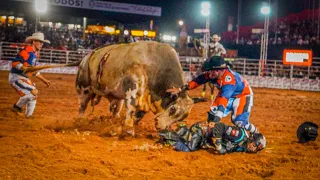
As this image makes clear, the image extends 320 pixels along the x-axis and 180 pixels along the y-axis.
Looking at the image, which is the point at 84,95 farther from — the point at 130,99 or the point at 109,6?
the point at 109,6

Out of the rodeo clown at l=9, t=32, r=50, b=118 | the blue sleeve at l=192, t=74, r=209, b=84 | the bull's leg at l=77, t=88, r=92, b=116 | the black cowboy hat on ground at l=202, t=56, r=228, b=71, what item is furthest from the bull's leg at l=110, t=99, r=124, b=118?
the black cowboy hat on ground at l=202, t=56, r=228, b=71

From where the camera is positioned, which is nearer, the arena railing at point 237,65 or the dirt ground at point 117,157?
the dirt ground at point 117,157

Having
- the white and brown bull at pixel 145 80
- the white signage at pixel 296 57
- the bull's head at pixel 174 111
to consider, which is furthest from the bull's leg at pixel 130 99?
the white signage at pixel 296 57

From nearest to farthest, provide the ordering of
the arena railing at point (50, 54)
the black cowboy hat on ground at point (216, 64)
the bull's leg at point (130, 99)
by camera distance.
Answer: the black cowboy hat on ground at point (216, 64) < the bull's leg at point (130, 99) < the arena railing at point (50, 54)

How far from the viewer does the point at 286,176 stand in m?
4.40

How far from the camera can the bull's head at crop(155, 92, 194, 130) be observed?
6.16 meters

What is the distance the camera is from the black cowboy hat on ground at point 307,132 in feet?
20.7

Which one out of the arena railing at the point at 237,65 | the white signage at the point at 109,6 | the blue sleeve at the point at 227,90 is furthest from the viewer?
the white signage at the point at 109,6

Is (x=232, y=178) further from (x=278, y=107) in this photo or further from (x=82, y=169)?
(x=278, y=107)

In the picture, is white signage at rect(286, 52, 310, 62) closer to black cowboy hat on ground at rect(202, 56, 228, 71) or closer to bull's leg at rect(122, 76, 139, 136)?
bull's leg at rect(122, 76, 139, 136)

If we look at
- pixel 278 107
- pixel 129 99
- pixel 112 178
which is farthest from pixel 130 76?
Result: pixel 278 107

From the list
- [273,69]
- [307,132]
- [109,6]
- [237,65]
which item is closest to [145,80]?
[307,132]

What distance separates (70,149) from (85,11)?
2587 cm

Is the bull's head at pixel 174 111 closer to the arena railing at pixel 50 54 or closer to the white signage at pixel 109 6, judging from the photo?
the arena railing at pixel 50 54
